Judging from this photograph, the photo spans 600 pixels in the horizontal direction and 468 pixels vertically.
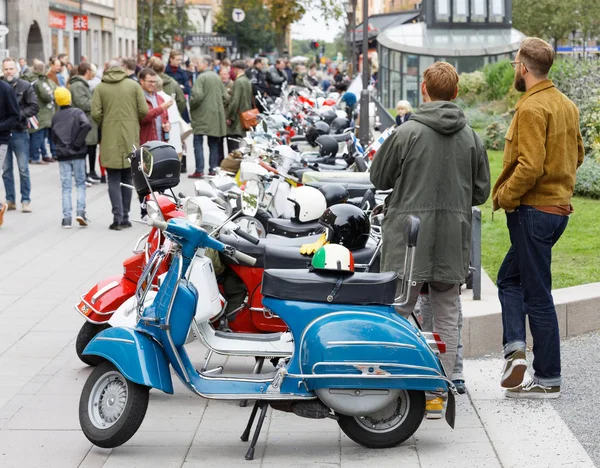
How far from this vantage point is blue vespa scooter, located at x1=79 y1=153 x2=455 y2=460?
5316 mm

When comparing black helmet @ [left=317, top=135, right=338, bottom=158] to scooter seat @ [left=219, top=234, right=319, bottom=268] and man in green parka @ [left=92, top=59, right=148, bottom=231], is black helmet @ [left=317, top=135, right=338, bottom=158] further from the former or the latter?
scooter seat @ [left=219, top=234, right=319, bottom=268]

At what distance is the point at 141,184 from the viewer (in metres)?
6.98

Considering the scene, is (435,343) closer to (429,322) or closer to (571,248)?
(429,322)

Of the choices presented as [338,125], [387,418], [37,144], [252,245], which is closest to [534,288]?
[387,418]

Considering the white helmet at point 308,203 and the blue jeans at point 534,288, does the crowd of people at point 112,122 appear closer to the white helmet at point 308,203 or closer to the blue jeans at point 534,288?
the white helmet at point 308,203

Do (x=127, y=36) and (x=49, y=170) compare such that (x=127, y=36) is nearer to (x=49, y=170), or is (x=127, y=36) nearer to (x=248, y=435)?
(x=49, y=170)

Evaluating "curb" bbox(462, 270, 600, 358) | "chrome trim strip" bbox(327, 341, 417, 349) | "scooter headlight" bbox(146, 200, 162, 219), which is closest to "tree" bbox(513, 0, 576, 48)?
"curb" bbox(462, 270, 600, 358)

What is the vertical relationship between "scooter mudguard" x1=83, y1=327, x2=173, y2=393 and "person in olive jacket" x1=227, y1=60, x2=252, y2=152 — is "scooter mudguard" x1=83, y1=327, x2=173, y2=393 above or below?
below

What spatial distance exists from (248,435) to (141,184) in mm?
1979

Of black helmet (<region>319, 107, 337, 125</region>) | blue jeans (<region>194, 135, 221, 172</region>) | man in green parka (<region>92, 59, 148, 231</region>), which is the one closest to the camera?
man in green parka (<region>92, 59, 148, 231</region>)

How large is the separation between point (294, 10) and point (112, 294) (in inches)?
2134

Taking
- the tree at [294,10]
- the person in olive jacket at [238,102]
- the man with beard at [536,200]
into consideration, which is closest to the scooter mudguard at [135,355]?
the man with beard at [536,200]

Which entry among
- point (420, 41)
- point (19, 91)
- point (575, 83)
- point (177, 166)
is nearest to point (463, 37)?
point (420, 41)

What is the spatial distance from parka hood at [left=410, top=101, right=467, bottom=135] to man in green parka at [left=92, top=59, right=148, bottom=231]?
293 inches
